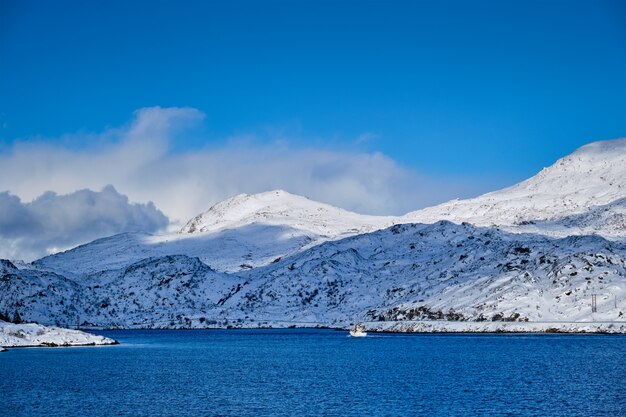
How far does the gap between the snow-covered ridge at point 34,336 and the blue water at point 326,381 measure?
2.17m

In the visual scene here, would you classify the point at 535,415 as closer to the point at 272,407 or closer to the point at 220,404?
the point at 272,407

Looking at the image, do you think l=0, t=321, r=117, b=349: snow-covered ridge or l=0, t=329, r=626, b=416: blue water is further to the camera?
l=0, t=321, r=117, b=349: snow-covered ridge

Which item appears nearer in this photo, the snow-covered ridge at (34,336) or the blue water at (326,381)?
the blue water at (326,381)

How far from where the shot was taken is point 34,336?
172 m

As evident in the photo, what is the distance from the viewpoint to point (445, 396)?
92875 mm

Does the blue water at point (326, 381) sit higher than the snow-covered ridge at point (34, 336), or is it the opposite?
the snow-covered ridge at point (34, 336)

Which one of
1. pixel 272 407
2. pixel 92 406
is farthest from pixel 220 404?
pixel 92 406

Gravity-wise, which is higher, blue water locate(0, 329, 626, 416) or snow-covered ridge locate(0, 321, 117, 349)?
snow-covered ridge locate(0, 321, 117, 349)

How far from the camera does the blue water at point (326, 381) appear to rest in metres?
84.5

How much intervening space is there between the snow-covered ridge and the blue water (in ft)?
7.11

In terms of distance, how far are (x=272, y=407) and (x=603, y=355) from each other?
7125 centimetres

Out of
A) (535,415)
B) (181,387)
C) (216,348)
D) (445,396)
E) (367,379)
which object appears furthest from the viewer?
(216,348)

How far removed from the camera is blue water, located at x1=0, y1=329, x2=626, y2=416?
84.5 metres

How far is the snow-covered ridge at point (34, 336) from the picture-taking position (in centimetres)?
16775
